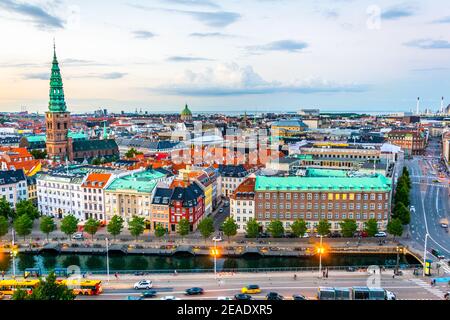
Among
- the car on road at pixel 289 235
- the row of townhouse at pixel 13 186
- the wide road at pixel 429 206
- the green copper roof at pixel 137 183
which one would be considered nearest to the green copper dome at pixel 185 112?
the wide road at pixel 429 206

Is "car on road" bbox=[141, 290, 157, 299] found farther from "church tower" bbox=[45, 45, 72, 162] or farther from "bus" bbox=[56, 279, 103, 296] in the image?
"church tower" bbox=[45, 45, 72, 162]

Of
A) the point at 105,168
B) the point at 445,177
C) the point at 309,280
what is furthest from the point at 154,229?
the point at 445,177

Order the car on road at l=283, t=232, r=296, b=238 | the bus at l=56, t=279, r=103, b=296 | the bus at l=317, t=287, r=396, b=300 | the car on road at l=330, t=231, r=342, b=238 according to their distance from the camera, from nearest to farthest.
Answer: the bus at l=317, t=287, r=396, b=300
the bus at l=56, t=279, r=103, b=296
the car on road at l=283, t=232, r=296, b=238
the car on road at l=330, t=231, r=342, b=238

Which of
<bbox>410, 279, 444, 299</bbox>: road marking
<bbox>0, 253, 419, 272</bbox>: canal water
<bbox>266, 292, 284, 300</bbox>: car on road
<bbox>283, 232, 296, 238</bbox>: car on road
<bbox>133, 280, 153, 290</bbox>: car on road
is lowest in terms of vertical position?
<bbox>0, 253, 419, 272</bbox>: canal water

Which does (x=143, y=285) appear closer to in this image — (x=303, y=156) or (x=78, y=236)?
(x=78, y=236)

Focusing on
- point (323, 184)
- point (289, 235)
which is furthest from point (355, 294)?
point (323, 184)

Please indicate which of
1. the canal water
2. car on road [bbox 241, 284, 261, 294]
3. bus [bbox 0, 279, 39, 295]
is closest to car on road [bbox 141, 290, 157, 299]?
car on road [bbox 241, 284, 261, 294]

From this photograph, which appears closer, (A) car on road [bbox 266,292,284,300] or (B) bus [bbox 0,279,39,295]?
(A) car on road [bbox 266,292,284,300]

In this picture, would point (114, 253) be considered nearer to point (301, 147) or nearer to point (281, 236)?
point (281, 236)
